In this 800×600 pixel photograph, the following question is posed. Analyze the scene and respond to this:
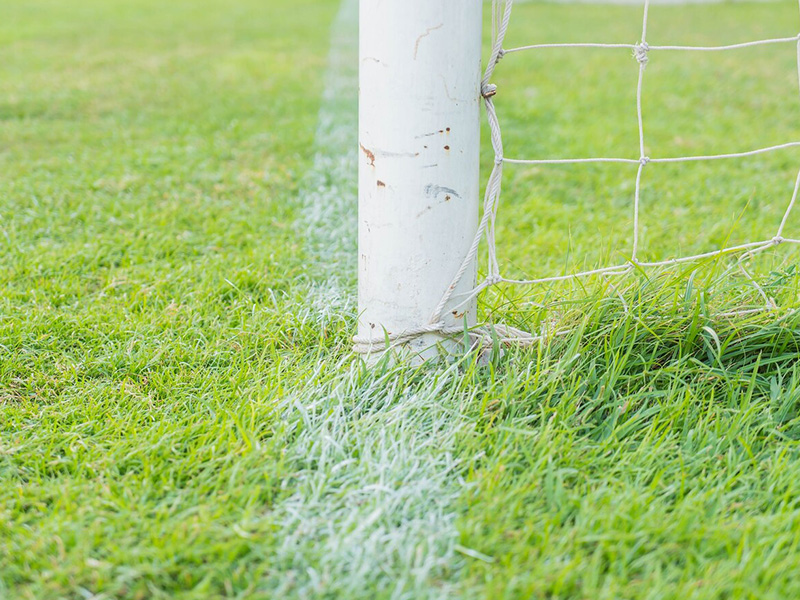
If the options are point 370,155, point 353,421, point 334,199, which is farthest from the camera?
point 334,199

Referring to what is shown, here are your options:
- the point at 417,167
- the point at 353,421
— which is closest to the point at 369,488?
the point at 353,421

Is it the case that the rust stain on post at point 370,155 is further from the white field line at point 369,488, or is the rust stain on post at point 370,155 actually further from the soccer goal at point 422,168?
the white field line at point 369,488

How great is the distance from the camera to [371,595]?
139 cm

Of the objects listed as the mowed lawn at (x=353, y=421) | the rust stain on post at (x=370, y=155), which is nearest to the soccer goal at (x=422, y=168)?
the rust stain on post at (x=370, y=155)

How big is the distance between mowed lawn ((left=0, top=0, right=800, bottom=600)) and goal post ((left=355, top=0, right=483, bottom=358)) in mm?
146

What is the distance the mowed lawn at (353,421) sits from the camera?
1.44 meters

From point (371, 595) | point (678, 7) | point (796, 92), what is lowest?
point (371, 595)

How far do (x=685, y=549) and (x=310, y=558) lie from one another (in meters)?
0.68

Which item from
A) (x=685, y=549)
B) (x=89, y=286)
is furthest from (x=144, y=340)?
(x=685, y=549)

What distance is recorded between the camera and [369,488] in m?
1.61

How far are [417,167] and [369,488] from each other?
73 cm

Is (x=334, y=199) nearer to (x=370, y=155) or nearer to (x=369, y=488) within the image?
(x=370, y=155)

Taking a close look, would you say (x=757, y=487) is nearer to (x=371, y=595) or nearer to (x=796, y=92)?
(x=371, y=595)

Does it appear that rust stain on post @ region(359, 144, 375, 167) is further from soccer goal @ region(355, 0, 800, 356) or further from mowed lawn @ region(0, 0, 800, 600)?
mowed lawn @ region(0, 0, 800, 600)
